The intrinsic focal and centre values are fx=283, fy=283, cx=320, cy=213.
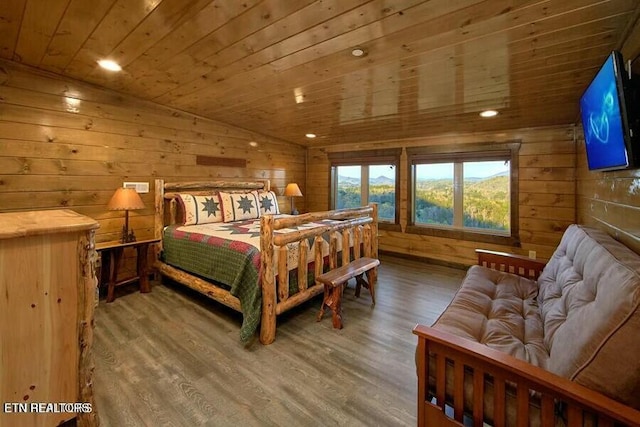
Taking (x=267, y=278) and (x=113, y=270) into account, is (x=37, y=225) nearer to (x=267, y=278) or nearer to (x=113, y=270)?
(x=267, y=278)

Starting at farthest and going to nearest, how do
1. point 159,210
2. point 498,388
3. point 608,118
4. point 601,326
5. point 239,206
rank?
point 239,206
point 159,210
point 608,118
point 498,388
point 601,326

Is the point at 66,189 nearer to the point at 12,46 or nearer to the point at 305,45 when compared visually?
the point at 12,46

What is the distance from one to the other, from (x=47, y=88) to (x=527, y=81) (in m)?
4.29

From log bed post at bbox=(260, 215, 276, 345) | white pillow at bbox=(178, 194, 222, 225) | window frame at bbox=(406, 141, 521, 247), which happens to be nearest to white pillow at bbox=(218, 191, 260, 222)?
white pillow at bbox=(178, 194, 222, 225)

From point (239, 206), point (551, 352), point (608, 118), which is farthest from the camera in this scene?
point (239, 206)

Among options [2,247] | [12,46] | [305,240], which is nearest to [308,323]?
[305,240]

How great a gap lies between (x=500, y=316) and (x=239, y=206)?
10.3 feet

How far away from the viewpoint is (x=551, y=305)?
157 cm

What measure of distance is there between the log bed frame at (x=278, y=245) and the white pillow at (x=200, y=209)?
230mm

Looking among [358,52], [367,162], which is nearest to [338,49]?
[358,52]

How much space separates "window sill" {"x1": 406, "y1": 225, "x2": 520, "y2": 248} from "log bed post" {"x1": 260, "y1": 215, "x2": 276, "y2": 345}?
3.04 metres

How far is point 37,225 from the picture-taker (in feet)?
3.61

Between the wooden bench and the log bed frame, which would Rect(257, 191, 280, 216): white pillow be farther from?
the wooden bench

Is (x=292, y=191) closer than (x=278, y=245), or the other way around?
(x=278, y=245)
